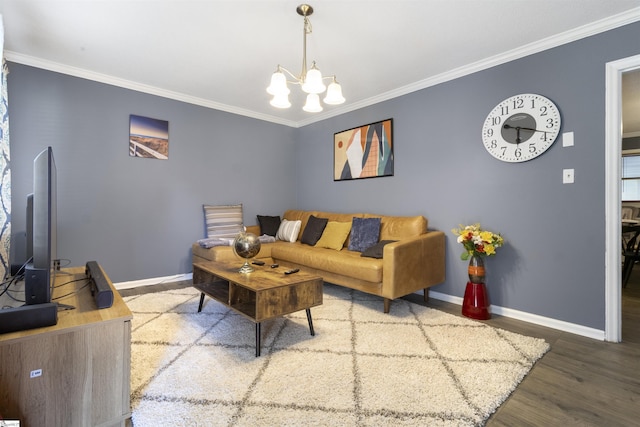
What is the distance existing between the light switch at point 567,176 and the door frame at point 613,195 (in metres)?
0.21

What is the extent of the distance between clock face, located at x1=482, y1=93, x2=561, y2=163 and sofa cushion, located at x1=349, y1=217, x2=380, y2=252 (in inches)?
54.0

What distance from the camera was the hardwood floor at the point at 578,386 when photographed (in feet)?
4.66

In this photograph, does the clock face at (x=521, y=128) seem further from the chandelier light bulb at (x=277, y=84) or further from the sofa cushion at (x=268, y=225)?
the sofa cushion at (x=268, y=225)

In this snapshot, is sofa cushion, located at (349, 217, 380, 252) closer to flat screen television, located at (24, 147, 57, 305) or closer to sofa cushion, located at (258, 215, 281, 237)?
sofa cushion, located at (258, 215, 281, 237)

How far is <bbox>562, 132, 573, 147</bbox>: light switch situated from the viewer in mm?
2395

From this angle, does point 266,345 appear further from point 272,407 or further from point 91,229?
point 91,229

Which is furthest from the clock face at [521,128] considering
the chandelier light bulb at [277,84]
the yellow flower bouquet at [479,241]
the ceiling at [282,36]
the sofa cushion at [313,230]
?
the sofa cushion at [313,230]

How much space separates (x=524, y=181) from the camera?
265 cm

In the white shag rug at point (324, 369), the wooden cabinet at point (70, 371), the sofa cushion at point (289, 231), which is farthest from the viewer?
the sofa cushion at point (289, 231)

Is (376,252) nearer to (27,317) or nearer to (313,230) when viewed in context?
(313,230)

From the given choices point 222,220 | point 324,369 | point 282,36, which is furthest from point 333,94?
point 222,220

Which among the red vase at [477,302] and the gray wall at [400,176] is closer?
the gray wall at [400,176]

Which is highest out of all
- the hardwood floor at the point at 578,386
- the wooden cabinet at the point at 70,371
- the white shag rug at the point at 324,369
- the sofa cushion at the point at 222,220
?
the sofa cushion at the point at 222,220

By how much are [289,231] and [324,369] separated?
2.56 m
